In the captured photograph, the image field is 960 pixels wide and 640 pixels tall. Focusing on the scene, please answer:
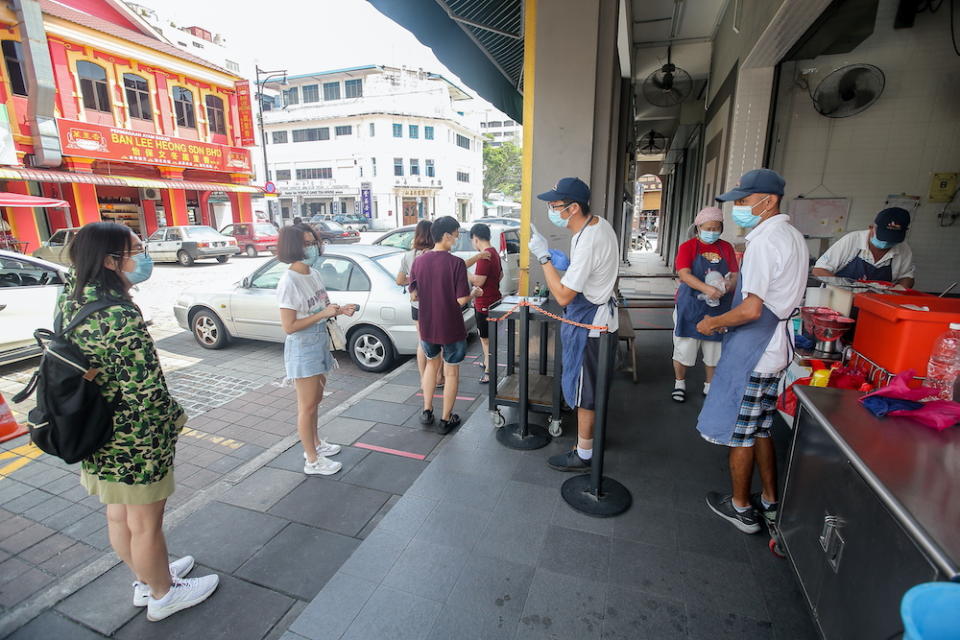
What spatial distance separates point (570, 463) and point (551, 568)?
974mm

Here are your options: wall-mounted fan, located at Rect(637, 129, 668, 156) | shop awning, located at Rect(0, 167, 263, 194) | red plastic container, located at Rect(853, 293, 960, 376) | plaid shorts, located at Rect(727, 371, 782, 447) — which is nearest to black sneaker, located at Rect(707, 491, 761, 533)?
plaid shorts, located at Rect(727, 371, 782, 447)

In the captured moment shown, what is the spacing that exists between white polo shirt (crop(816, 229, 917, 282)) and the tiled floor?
2244mm

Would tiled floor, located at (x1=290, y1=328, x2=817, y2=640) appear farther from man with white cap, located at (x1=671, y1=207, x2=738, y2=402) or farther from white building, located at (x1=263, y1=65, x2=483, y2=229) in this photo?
white building, located at (x1=263, y1=65, x2=483, y2=229)

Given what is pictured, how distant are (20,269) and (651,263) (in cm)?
→ 1662

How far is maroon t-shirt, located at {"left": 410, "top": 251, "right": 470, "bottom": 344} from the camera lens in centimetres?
394

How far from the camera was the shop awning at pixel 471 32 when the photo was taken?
4.30 metres

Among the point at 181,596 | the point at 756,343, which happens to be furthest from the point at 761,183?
the point at 181,596

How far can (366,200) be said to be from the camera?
37531mm

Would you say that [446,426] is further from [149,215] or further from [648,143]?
[149,215]

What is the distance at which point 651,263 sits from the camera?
17.2m

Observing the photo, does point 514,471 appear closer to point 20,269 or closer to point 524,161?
point 524,161

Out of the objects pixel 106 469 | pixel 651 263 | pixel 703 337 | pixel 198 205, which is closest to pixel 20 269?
pixel 106 469

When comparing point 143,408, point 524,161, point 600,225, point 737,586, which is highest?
point 524,161

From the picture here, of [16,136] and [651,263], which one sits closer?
[16,136]
